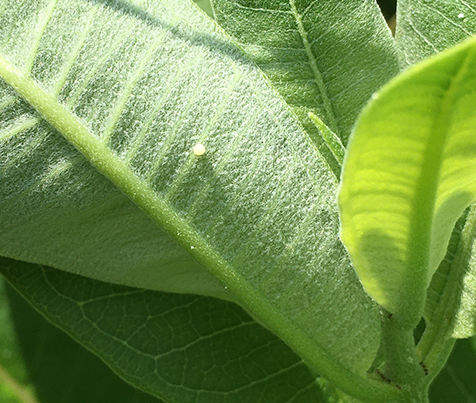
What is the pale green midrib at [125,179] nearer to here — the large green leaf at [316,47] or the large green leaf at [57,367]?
the large green leaf at [316,47]

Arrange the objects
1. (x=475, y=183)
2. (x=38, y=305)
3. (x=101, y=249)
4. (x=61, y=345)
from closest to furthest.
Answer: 1. (x=475, y=183)
2. (x=101, y=249)
3. (x=38, y=305)
4. (x=61, y=345)

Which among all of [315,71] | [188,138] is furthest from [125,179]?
[315,71]

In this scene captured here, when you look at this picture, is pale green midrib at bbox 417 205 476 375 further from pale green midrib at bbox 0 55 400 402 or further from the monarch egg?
the monarch egg

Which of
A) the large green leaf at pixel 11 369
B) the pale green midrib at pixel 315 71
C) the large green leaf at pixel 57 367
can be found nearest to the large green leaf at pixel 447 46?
the pale green midrib at pixel 315 71

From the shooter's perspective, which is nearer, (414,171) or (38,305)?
(414,171)

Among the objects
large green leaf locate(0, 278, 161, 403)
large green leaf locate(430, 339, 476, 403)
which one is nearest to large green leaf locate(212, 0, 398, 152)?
large green leaf locate(430, 339, 476, 403)

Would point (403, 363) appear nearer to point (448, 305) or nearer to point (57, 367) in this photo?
point (448, 305)

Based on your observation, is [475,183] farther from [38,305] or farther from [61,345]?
[61,345]

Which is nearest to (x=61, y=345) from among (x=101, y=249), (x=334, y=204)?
(x=101, y=249)
